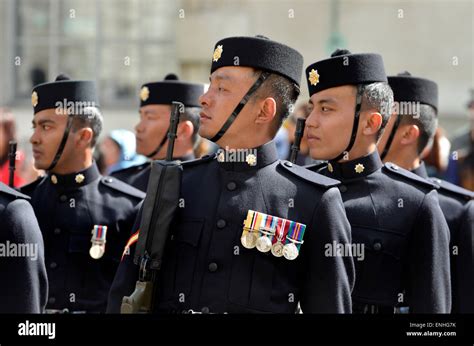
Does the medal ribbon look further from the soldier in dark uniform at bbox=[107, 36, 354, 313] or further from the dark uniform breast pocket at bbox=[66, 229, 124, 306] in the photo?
the soldier in dark uniform at bbox=[107, 36, 354, 313]

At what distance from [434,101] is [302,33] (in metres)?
8.65

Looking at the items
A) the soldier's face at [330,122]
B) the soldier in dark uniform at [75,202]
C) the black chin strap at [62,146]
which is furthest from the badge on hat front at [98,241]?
the soldier's face at [330,122]

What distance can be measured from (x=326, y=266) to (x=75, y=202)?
220 cm

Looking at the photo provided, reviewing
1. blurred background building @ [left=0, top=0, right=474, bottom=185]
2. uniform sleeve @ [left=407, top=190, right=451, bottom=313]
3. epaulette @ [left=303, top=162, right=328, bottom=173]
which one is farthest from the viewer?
blurred background building @ [left=0, top=0, right=474, bottom=185]

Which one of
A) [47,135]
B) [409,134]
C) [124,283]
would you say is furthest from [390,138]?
[124,283]

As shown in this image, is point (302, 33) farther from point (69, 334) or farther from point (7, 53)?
point (69, 334)

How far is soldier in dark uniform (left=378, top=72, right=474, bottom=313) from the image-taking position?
5.19 meters

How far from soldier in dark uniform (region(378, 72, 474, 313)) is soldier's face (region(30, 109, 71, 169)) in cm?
172

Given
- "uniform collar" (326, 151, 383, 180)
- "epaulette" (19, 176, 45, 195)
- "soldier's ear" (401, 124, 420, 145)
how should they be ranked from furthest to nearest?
"epaulette" (19, 176, 45, 195), "soldier's ear" (401, 124, 420, 145), "uniform collar" (326, 151, 383, 180)

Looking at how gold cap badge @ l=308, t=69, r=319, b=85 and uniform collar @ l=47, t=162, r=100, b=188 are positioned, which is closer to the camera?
gold cap badge @ l=308, t=69, r=319, b=85

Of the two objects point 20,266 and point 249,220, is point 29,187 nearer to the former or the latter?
point 20,266

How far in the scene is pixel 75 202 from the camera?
5828 millimetres

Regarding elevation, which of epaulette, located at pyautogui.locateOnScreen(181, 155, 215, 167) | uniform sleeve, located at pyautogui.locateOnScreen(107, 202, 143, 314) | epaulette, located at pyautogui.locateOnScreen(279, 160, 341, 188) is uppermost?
epaulette, located at pyautogui.locateOnScreen(181, 155, 215, 167)

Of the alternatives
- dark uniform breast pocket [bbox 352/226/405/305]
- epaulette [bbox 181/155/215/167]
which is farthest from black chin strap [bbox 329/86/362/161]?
epaulette [bbox 181/155/215/167]
